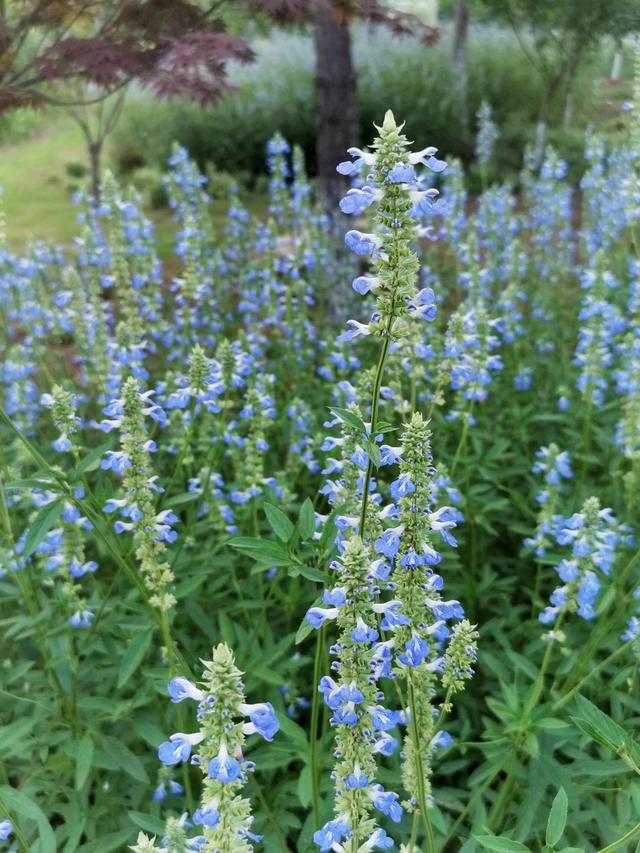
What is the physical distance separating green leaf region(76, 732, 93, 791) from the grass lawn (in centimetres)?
779

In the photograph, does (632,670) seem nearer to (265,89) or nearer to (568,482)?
(568,482)

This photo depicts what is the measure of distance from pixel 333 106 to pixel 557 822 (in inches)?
303

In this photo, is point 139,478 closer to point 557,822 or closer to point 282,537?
point 282,537

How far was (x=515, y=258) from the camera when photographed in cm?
558

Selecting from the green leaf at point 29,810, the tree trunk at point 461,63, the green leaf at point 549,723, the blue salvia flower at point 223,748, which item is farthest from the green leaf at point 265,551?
the tree trunk at point 461,63

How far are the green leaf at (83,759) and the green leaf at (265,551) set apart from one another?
1.13m

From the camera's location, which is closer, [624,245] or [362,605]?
[362,605]

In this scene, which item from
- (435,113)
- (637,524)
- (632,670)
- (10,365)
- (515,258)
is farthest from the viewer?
(435,113)

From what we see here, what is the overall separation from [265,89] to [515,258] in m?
14.2

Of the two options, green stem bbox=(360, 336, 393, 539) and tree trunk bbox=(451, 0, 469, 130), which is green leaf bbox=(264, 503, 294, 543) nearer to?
green stem bbox=(360, 336, 393, 539)

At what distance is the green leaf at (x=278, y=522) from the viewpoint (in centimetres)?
234

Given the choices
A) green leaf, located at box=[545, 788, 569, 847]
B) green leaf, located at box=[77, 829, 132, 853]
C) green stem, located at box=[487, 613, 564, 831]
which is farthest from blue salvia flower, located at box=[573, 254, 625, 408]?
green leaf, located at box=[77, 829, 132, 853]

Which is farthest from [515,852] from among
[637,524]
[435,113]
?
[435,113]

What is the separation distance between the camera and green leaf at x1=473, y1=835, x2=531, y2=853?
1877 millimetres
